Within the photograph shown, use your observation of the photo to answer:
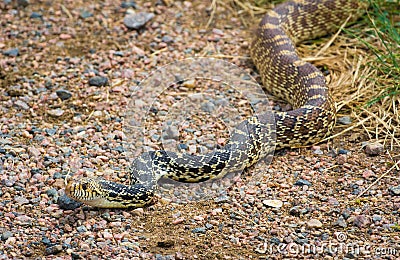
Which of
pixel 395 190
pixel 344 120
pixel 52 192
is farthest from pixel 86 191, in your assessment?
pixel 344 120

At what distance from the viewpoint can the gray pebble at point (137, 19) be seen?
10.7 metres

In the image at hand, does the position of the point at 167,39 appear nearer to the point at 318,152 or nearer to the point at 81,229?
the point at 318,152

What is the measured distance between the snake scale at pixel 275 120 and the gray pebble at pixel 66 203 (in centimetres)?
25

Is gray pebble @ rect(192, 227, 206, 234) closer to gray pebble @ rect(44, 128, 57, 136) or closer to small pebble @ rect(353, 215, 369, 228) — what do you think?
small pebble @ rect(353, 215, 369, 228)

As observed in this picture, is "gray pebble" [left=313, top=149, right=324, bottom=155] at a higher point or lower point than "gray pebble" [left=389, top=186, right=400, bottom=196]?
higher

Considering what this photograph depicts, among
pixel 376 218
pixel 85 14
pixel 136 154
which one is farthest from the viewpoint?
pixel 85 14

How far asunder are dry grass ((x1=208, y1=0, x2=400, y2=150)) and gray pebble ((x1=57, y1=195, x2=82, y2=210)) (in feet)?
12.4

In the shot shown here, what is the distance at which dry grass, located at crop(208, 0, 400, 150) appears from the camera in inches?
338

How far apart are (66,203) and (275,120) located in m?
3.01

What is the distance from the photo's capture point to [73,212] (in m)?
7.26

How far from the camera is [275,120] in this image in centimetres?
838

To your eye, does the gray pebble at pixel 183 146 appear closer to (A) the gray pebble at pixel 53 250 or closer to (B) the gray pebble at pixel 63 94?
(B) the gray pebble at pixel 63 94

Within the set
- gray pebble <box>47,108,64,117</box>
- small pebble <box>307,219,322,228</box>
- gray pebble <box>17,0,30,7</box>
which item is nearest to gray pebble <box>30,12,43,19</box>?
gray pebble <box>17,0,30,7</box>

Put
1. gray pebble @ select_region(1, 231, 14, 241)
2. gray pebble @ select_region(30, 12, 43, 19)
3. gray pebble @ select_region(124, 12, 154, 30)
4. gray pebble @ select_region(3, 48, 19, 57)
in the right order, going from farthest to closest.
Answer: gray pebble @ select_region(30, 12, 43, 19) < gray pebble @ select_region(124, 12, 154, 30) < gray pebble @ select_region(3, 48, 19, 57) < gray pebble @ select_region(1, 231, 14, 241)
